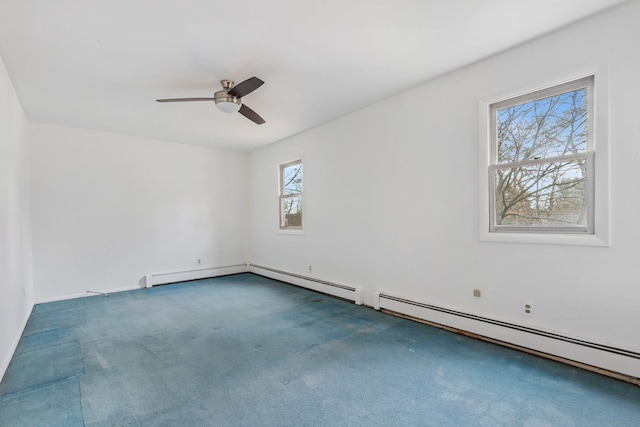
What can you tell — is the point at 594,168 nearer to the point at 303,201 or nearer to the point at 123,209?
the point at 303,201

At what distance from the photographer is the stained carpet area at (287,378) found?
175 cm

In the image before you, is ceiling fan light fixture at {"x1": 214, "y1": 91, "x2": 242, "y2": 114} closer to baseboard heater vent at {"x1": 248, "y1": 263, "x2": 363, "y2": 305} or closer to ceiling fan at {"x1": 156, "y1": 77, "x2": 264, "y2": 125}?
ceiling fan at {"x1": 156, "y1": 77, "x2": 264, "y2": 125}

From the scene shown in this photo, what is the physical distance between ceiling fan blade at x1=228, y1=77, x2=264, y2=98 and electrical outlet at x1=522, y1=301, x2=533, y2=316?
301cm

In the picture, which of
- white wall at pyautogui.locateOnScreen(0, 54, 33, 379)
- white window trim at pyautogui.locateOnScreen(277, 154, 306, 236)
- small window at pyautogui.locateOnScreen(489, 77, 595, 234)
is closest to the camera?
small window at pyautogui.locateOnScreen(489, 77, 595, 234)

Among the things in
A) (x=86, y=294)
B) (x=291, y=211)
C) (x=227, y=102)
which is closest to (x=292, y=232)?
(x=291, y=211)

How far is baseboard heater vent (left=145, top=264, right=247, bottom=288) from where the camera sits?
5223 millimetres

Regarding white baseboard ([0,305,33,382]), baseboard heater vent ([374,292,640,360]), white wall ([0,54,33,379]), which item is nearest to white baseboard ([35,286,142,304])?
white wall ([0,54,33,379])

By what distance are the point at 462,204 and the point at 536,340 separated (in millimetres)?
1317

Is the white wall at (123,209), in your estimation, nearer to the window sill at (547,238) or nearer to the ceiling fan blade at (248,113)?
the ceiling fan blade at (248,113)

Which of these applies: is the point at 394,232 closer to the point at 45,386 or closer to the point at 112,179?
the point at 45,386

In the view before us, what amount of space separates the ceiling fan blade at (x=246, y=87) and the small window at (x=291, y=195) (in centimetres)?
230

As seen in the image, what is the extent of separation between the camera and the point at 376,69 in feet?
9.69

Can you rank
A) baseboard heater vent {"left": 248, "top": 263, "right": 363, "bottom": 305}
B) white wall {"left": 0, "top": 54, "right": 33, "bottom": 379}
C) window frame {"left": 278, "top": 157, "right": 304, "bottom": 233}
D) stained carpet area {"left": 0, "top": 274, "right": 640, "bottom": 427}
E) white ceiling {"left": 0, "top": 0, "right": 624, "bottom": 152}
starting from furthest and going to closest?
window frame {"left": 278, "top": 157, "right": 304, "bottom": 233} → baseboard heater vent {"left": 248, "top": 263, "right": 363, "bottom": 305} → white wall {"left": 0, "top": 54, "right": 33, "bottom": 379} → white ceiling {"left": 0, "top": 0, "right": 624, "bottom": 152} → stained carpet area {"left": 0, "top": 274, "right": 640, "bottom": 427}

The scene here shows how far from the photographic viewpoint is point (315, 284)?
4695 millimetres
